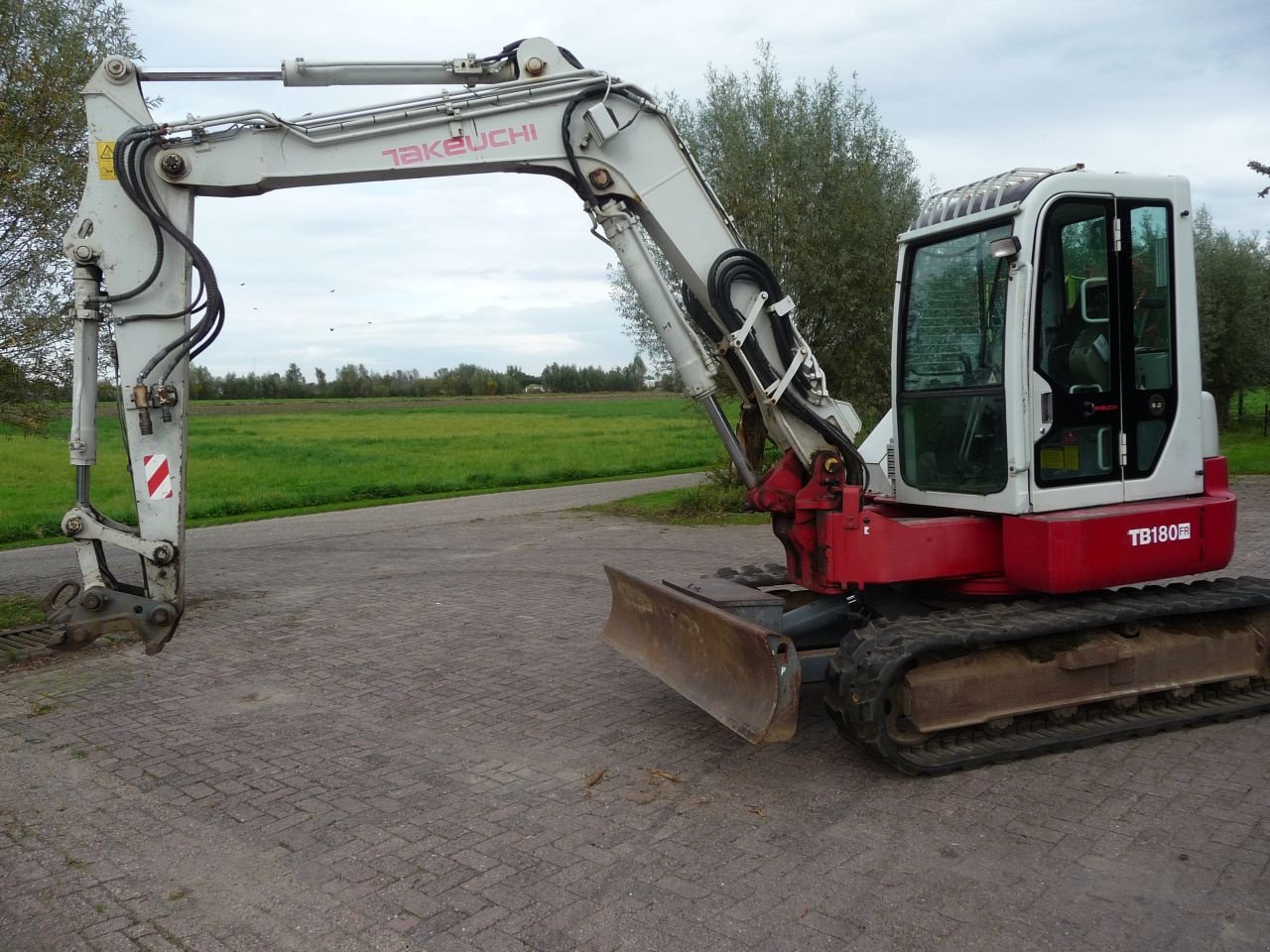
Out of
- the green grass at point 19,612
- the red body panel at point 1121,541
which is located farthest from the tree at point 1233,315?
the green grass at point 19,612

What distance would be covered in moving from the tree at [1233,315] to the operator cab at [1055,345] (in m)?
27.7

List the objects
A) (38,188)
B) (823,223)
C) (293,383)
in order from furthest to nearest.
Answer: (293,383) → (823,223) → (38,188)

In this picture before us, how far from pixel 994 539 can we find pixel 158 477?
4741mm

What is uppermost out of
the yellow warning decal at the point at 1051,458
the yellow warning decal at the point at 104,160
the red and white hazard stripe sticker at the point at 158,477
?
the yellow warning decal at the point at 104,160

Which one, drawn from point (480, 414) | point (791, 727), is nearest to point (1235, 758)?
point (791, 727)

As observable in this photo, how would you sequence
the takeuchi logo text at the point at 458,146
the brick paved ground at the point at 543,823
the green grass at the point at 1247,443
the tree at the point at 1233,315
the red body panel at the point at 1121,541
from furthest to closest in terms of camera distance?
the tree at the point at 1233,315
the green grass at the point at 1247,443
the takeuchi logo text at the point at 458,146
the red body panel at the point at 1121,541
the brick paved ground at the point at 543,823

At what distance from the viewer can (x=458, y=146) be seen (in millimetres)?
6023

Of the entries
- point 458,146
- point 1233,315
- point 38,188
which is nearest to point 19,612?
point 38,188

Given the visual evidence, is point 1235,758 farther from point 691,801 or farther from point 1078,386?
point 691,801

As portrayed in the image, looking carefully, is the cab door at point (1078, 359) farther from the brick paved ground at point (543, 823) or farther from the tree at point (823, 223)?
the tree at point (823, 223)

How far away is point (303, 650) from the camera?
8.63m

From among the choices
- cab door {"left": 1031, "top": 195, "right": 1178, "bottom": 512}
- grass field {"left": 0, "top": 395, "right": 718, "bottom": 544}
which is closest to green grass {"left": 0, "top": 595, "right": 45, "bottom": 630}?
grass field {"left": 0, "top": 395, "right": 718, "bottom": 544}

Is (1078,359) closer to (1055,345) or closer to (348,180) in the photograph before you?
(1055,345)

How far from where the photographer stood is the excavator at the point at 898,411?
18.4 ft
